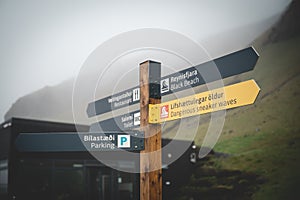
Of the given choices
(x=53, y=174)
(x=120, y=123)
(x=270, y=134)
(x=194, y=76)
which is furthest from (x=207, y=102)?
(x=270, y=134)

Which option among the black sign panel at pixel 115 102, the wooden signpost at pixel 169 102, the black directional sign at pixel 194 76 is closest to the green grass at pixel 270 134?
the black sign panel at pixel 115 102

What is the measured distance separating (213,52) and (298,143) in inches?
164

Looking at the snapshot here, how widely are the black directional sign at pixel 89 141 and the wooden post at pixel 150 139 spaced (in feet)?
0.16

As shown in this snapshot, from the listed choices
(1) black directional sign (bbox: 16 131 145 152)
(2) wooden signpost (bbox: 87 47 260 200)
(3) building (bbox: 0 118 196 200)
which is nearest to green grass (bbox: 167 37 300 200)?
(3) building (bbox: 0 118 196 200)

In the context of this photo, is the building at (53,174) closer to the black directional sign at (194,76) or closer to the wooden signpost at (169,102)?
the black directional sign at (194,76)

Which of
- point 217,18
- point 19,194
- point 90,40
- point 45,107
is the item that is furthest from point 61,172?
point 217,18

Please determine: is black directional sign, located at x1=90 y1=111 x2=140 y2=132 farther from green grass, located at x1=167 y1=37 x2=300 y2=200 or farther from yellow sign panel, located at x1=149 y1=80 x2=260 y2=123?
green grass, located at x1=167 y1=37 x2=300 y2=200

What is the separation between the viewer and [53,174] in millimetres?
6875

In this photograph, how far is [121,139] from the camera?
7.54 feet

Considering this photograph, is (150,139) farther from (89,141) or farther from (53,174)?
(53,174)

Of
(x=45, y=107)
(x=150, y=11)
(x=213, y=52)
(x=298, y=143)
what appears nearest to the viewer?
(x=150, y=11)

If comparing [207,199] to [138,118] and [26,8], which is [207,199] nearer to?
[26,8]

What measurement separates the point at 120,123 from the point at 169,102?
1.43 feet

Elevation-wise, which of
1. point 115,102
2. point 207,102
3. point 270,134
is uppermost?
point 270,134
